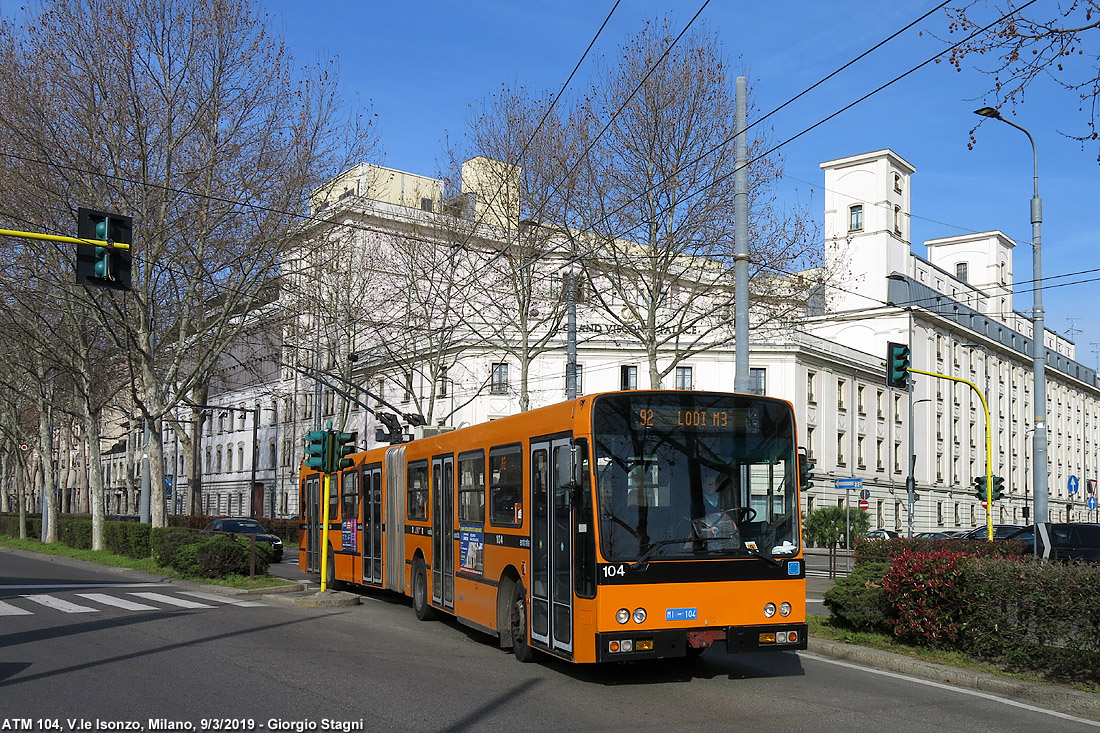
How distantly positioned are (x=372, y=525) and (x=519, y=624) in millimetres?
8053

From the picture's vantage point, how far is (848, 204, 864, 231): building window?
69375 millimetres

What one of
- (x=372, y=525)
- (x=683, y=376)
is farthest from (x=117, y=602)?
(x=683, y=376)

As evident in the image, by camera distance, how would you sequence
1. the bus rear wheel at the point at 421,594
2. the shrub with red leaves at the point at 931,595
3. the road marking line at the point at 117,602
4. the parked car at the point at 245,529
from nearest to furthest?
the shrub with red leaves at the point at 931,595, the bus rear wheel at the point at 421,594, the road marking line at the point at 117,602, the parked car at the point at 245,529

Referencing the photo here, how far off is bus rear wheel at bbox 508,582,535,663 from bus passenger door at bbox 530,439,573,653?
1.00 ft

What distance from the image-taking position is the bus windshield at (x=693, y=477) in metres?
10.3

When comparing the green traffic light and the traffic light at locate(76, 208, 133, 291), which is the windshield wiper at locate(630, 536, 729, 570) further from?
the green traffic light

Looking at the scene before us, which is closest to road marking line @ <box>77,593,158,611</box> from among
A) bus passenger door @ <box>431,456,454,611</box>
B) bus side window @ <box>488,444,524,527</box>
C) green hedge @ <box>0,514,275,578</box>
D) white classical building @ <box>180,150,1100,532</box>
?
green hedge @ <box>0,514,275,578</box>

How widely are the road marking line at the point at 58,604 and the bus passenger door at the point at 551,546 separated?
894 centimetres

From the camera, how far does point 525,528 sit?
11.9 meters

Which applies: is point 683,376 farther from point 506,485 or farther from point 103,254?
point 506,485

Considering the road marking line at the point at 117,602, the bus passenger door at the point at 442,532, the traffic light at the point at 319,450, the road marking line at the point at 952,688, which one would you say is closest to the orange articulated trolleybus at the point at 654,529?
the road marking line at the point at 952,688

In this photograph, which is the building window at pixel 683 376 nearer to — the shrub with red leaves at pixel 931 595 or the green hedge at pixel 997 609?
the green hedge at pixel 997 609

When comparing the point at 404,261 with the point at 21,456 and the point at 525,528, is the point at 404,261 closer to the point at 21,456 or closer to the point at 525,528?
the point at 21,456

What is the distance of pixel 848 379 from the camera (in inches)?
2459
